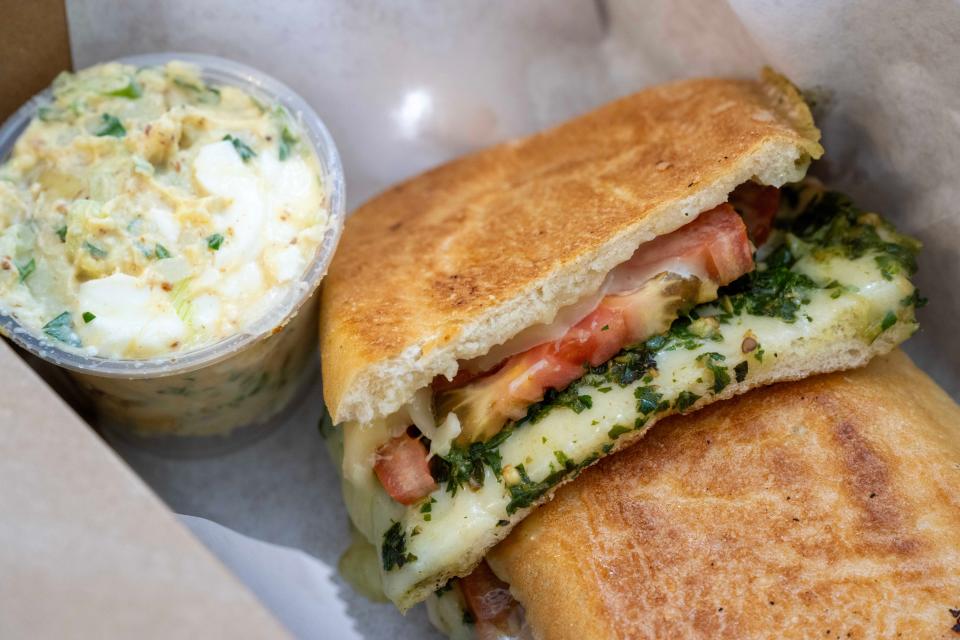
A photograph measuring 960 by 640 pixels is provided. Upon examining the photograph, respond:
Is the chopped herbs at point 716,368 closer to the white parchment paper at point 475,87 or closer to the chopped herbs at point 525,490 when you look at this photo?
the chopped herbs at point 525,490

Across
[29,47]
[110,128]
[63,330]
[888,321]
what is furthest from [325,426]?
[888,321]

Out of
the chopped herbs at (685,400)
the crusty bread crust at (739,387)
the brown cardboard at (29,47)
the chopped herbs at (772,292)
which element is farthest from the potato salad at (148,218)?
the chopped herbs at (772,292)

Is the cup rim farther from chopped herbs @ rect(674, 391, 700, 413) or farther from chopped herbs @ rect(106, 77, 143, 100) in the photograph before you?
chopped herbs @ rect(674, 391, 700, 413)

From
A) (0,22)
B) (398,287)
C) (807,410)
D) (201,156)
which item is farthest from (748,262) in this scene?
(0,22)

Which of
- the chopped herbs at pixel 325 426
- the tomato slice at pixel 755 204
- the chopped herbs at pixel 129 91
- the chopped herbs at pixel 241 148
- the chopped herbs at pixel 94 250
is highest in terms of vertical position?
the chopped herbs at pixel 129 91

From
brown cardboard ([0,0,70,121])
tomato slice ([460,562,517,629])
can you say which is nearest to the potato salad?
brown cardboard ([0,0,70,121])
